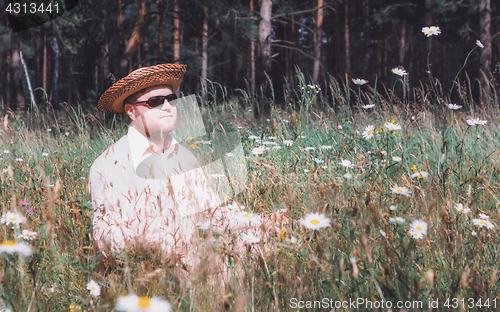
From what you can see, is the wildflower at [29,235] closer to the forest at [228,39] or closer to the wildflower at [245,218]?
the wildflower at [245,218]

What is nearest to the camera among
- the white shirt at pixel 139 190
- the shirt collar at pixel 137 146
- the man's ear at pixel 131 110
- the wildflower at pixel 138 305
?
the wildflower at pixel 138 305

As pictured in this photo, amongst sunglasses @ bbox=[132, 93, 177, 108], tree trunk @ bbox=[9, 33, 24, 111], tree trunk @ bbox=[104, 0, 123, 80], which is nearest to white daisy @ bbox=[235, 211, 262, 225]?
sunglasses @ bbox=[132, 93, 177, 108]

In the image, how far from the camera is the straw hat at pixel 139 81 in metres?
1.84

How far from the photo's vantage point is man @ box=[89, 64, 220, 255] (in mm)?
1660

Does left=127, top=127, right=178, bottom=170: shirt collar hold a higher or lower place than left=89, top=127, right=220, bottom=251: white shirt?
higher

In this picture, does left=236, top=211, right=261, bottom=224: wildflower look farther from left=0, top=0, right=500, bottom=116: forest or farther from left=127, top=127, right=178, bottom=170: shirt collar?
left=0, top=0, right=500, bottom=116: forest

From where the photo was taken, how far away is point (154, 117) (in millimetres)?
1833

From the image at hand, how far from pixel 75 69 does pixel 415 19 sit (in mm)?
19592

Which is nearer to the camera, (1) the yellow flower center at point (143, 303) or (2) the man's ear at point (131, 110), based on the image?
(1) the yellow flower center at point (143, 303)

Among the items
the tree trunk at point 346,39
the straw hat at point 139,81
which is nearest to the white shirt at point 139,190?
the straw hat at point 139,81

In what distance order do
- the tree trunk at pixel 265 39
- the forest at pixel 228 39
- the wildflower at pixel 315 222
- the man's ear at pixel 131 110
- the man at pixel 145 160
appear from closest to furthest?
the wildflower at pixel 315 222, the man at pixel 145 160, the man's ear at pixel 131 110, the forest at pixel 228 39, the tree trunk at pixel 265 39

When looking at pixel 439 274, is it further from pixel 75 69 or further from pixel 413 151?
pixel 75 69

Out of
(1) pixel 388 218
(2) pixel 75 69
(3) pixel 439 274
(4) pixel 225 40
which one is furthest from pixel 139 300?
(2) pixel 75 69

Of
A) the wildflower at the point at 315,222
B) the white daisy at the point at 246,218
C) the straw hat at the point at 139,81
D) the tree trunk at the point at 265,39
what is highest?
the tree trunk at the point at 265,39
